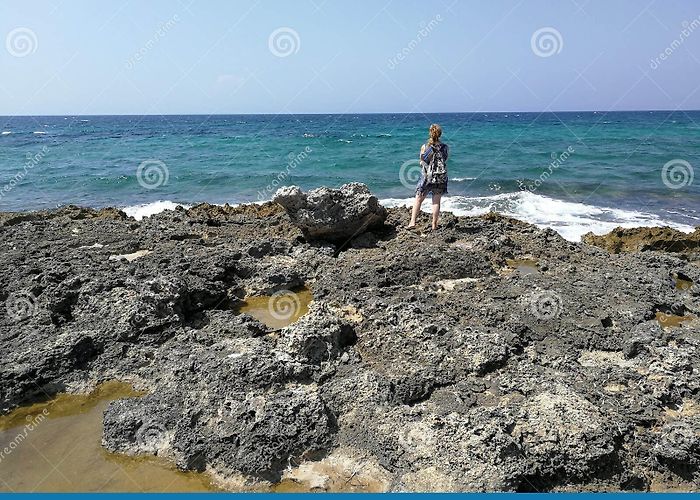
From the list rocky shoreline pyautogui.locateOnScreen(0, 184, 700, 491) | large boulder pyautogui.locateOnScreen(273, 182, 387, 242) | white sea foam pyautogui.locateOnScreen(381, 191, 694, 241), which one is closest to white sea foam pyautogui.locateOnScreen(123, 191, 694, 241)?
white sea foam pyautogui.locateOnScreen(381, 191, 694, 241)

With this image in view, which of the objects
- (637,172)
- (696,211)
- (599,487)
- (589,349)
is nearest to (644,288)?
(589,349)

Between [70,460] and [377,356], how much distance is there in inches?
102

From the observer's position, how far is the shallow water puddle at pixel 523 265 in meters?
7.31

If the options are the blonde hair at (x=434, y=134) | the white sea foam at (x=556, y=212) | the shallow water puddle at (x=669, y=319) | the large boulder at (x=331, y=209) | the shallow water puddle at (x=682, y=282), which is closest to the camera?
the shallow water puddle at (x=669, y=319)

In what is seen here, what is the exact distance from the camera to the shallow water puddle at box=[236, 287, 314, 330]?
5945mm

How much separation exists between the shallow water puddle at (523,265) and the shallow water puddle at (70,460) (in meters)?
5.32

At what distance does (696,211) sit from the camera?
1431 centimetres

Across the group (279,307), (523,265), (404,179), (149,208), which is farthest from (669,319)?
(404,179)

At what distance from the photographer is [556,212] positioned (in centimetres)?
1405

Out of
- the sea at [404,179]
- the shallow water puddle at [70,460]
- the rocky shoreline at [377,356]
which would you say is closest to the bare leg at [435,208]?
the rocky shoreline at [377,356]

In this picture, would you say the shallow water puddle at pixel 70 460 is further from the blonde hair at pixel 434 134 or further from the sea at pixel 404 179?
the sea at pixel 404 179

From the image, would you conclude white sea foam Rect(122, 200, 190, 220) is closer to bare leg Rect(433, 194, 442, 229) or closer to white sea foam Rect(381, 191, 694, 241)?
white sea foam Rect(381, 191, 694, 241)

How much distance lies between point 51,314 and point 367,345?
3.46 metres

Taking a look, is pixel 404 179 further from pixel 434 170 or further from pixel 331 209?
pixel 331 209
